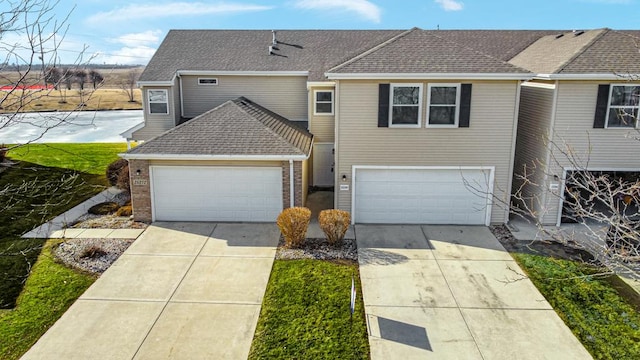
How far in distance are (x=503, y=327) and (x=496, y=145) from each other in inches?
262

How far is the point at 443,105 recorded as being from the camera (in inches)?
546

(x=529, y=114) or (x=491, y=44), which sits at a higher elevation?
(x=491, y=44)

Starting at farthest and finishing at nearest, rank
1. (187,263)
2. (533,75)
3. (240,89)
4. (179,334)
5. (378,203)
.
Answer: (240,89), (378,203), (533,75), (187,263), (179,334)

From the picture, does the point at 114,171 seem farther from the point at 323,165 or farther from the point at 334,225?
the point at 334,225

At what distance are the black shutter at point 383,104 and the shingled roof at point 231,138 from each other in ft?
8.17

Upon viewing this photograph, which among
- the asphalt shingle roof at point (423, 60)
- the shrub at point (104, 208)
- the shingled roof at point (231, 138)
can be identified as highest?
the asphalt shingle roof at point (423, 60)

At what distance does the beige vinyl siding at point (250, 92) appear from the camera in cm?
1888

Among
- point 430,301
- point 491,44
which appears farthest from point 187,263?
point 491,44

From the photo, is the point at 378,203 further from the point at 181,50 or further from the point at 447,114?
the point at 181,50

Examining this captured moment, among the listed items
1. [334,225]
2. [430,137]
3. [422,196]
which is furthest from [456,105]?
[334,225]

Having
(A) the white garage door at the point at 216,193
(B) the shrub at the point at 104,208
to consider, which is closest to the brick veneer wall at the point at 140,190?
(A) the white garage door at the point at 216,193

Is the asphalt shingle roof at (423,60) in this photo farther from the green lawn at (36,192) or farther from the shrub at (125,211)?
the green lawn at (36,192)

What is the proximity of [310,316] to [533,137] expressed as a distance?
9.86 meters

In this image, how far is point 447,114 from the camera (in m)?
13.9
